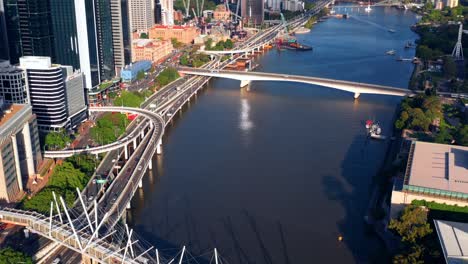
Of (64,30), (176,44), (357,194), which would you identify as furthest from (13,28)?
(176,44)

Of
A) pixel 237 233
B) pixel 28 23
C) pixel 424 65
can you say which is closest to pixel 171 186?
pixel 237 233

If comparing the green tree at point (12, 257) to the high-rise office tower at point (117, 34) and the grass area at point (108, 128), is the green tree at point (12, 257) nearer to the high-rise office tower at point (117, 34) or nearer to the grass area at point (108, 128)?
the grass area at point (108, 128)

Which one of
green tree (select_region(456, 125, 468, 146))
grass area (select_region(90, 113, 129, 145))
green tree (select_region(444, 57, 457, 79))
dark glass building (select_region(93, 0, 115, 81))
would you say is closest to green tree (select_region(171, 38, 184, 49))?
dark glass building (select_region(93, 0, 115, 81))

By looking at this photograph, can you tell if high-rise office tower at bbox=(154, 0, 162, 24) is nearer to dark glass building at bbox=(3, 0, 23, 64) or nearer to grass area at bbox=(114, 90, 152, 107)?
grass area at bbox=(114, 90, 152, 107)

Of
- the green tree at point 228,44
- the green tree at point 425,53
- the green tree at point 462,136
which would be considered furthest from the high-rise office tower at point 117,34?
the green tree at point 425,53

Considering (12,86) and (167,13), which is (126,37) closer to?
(167,13)
